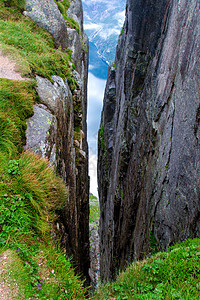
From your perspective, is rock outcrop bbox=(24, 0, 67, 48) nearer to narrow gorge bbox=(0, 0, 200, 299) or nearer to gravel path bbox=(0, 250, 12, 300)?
narrow gorge bbox=(0, 0, 200, 299)

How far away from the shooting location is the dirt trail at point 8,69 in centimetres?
692

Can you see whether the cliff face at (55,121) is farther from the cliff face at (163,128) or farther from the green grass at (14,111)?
the cliff face at (163,128)

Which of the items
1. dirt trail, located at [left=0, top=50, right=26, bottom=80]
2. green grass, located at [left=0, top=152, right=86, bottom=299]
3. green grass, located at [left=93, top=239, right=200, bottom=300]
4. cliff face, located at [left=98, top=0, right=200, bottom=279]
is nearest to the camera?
green grass, located at [left=93, top=239, right=200, bottom=300]

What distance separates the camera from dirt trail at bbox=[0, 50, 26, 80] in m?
6.92

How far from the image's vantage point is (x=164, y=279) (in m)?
3.53

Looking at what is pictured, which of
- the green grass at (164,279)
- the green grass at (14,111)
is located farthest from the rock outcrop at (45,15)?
the green grass at (164,279)

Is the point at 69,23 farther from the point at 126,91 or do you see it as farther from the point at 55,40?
the point at 126,91

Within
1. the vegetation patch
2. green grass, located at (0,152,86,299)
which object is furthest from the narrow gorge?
the vegetation patch

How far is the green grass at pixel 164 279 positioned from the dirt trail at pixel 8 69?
7.23 meters

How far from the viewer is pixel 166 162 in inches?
287

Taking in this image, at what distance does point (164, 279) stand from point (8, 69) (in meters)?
8.38

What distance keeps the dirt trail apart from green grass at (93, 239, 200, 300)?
723 cm

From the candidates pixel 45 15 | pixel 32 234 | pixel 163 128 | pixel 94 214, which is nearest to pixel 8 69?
pixel 32 234

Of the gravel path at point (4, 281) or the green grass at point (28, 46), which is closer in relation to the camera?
the gravel path at point (4, 281)
